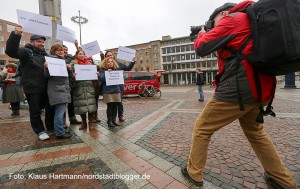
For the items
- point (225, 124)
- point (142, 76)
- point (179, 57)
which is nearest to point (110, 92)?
point (225, 124)

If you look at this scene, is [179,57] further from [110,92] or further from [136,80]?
[110,92]

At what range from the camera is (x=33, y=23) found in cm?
285

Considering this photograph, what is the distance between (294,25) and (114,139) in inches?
119

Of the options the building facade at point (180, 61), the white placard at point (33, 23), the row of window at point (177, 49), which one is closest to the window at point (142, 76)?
the white placard at point (33, 23)

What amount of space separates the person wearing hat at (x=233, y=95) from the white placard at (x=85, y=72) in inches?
111

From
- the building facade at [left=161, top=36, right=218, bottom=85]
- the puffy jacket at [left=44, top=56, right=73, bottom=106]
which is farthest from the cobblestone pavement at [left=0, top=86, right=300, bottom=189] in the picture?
the building facade at [left=161, top=36, right=218, bottom=85]

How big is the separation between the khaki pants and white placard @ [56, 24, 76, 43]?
3.43 meters

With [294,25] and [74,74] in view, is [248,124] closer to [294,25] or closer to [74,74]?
[294,25]

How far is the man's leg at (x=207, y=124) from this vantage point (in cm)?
159

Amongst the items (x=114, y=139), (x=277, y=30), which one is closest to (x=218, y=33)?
(x=277, y=30)

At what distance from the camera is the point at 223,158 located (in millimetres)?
2463

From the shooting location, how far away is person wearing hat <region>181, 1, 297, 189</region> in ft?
4.75

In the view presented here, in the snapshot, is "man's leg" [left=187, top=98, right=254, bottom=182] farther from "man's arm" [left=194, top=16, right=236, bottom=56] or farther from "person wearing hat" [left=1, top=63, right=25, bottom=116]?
"person wearing hat" [left=1, top=63, right=25, bottom=116]

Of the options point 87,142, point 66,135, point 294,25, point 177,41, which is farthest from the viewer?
point 177,41
